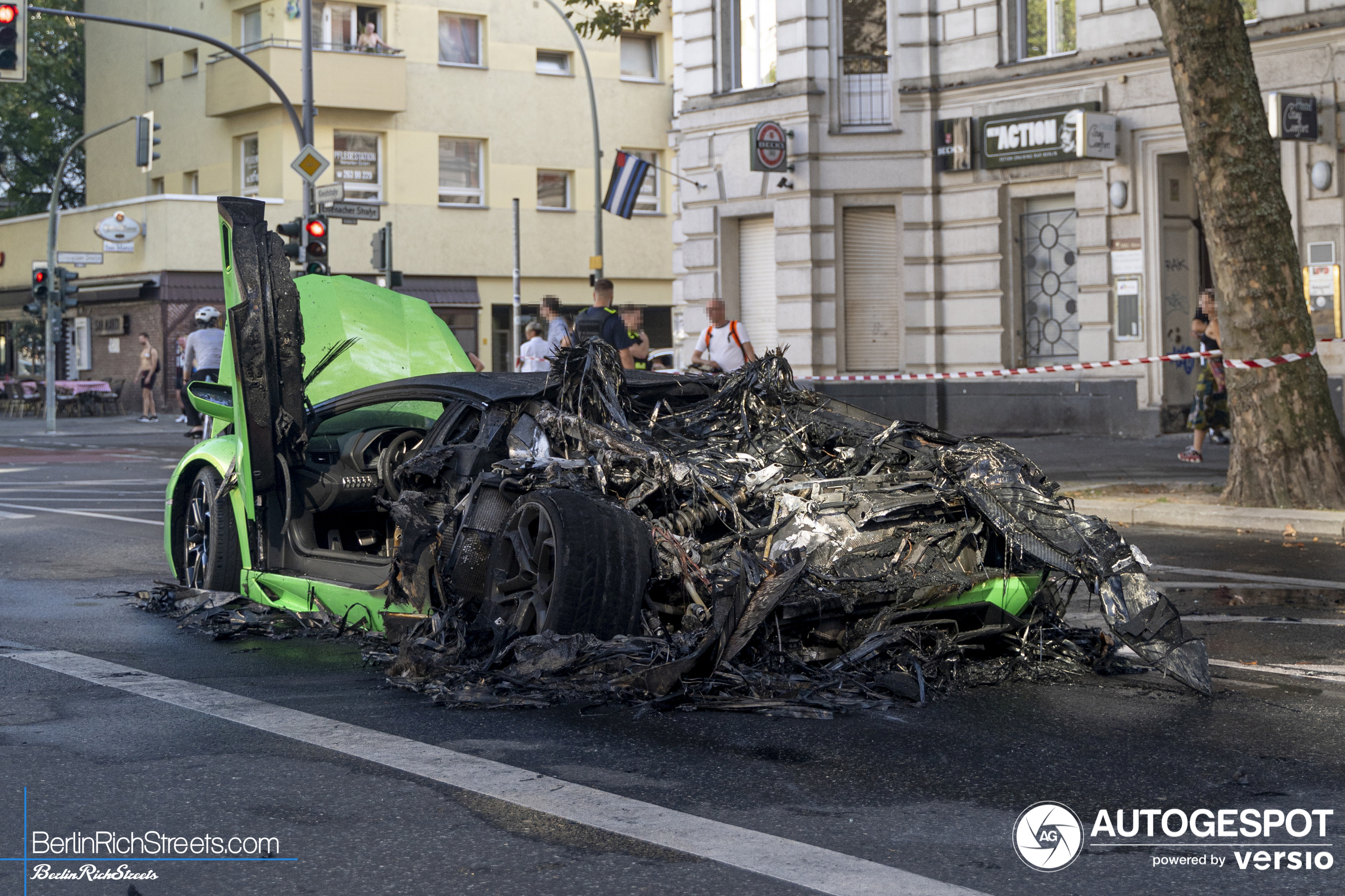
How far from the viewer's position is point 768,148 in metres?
21.9

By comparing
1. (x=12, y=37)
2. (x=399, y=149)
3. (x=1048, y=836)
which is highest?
(x=399, y=149)

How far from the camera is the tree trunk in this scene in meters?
11.7

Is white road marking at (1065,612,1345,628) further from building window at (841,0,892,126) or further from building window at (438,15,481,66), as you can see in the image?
building window at (438,15,481,66)

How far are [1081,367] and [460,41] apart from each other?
26372mm

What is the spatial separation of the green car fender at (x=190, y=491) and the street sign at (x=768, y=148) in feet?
48.4

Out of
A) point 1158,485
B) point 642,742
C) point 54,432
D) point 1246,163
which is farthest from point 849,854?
point 54,432

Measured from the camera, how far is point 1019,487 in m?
5.68

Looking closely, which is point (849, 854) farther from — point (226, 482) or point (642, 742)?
point (226, 482)

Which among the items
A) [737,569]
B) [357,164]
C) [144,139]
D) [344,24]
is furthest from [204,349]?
[344,24]

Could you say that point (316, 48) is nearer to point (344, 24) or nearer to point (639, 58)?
point (344, 24)

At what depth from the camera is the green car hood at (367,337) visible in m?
7.93

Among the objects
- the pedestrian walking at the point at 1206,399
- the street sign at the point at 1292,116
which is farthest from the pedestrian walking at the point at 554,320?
the street sign at the point at 1292,116

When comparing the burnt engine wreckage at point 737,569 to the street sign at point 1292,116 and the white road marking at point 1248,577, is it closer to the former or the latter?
the white road marking at point 1248,577

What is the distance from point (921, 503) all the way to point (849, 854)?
2.14 m
